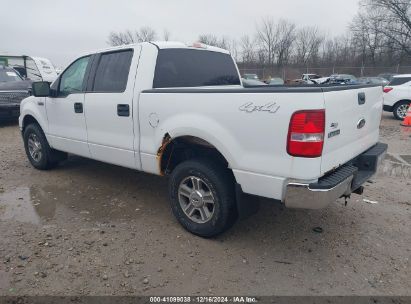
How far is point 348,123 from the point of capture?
2.80 m

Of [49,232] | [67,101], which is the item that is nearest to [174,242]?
[49,232]

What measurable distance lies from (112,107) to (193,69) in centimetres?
109

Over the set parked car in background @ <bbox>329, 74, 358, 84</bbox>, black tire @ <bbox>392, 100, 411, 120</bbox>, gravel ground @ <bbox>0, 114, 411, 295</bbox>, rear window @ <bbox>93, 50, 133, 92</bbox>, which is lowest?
gravel ground @ <bbox>0, 114, 411, 295</bbox>

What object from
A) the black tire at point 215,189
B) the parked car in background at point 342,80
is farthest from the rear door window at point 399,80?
the black tire at point 215,189

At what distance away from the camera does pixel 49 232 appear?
137 inches

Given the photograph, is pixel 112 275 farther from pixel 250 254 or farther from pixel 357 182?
pixel 357 182

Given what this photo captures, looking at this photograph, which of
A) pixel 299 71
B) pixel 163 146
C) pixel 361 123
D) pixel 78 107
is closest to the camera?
pixel 361 123

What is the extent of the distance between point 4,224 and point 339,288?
3538mm

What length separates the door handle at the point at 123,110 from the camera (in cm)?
363

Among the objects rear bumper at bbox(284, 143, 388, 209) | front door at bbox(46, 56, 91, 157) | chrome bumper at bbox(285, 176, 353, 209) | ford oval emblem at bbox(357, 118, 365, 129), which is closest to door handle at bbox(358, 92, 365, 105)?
ford oval emblem at bbox(357, 118, 365, 129)

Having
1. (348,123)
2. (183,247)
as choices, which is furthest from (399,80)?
(183,247)

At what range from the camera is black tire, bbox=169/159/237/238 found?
3.00 meters

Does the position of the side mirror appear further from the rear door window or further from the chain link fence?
the chain link fence

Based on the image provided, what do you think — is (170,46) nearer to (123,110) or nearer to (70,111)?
(123,110)
